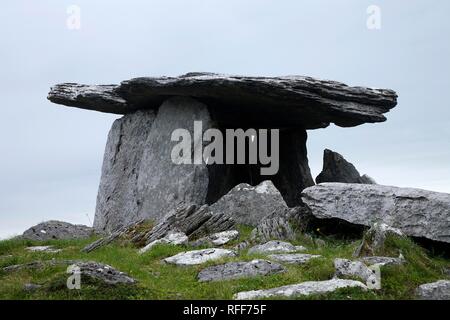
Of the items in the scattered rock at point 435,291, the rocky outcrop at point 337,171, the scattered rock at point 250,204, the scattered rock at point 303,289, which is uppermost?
the rocky outcrop at point 337,171

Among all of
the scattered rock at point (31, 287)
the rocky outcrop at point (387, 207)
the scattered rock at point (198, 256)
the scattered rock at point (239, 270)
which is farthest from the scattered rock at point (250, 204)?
the scattered rock at point (31, 287)

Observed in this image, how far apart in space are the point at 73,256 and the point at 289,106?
11.5 m

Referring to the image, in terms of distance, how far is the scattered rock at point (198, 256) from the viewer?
541 inches

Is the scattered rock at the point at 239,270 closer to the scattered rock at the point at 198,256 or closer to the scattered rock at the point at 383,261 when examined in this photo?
the scattered rock at the point at 198,256

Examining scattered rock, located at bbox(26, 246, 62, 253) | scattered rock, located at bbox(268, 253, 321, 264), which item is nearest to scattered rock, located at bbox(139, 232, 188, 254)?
scattered rock, located at bbox(26, 246, 62, 253)

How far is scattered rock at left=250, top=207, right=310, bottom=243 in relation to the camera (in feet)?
55.7

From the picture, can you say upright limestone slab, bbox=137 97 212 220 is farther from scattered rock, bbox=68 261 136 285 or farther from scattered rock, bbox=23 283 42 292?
scattered rock, bbox=23 283 42 292

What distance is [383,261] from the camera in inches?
502

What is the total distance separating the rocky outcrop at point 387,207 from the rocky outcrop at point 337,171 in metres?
10.00

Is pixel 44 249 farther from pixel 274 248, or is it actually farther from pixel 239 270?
pixel 239 270

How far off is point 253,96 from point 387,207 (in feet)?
24.1
